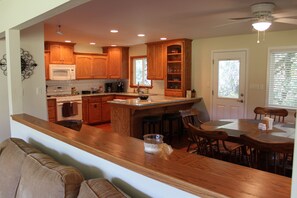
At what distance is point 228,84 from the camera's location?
5875mm

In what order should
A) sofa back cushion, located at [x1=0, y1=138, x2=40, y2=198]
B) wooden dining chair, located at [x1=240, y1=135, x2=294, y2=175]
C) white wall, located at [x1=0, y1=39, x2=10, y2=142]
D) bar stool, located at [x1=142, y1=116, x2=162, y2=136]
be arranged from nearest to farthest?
sofa back cushion, located at [x1=0, y1=138, x2=40, y2=198], wooden dining chair, located at [x1=240, y1=135, x2=294, y2=175], white wall, located at [x1=0, y1=39, x2=10, y2=142], bar stool, located at [x1=142, y1=116, x2=162, y2=136]

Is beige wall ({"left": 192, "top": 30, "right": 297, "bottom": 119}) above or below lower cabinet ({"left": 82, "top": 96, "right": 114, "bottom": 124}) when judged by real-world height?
above

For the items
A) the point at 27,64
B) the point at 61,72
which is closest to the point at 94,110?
the point at 61,72

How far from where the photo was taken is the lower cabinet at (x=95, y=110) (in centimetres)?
718

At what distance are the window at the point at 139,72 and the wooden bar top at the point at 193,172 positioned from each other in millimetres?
5998

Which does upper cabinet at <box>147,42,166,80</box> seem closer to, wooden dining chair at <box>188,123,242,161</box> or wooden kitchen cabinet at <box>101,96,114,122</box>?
wooden kitchen cabinet at <box>101,96,114,122</box>

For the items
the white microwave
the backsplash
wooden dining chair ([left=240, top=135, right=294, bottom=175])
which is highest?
the white microwave

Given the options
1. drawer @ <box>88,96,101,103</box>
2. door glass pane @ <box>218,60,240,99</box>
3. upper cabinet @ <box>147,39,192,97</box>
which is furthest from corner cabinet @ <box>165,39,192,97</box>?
drawer @ <box>88,96,101,103</box>

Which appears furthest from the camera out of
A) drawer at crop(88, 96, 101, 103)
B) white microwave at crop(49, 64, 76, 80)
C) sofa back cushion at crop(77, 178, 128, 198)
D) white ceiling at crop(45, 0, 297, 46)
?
drawer at crop(88, 96, 101, 103)

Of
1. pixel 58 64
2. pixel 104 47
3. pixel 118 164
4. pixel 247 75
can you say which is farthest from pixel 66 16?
pixel 104 47

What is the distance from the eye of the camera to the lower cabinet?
283 inches

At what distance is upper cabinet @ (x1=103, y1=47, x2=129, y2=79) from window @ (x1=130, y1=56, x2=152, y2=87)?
29 cm

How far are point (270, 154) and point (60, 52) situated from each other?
5.83 meters

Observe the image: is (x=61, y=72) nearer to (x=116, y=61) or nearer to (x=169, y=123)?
(x=116, y=61)
